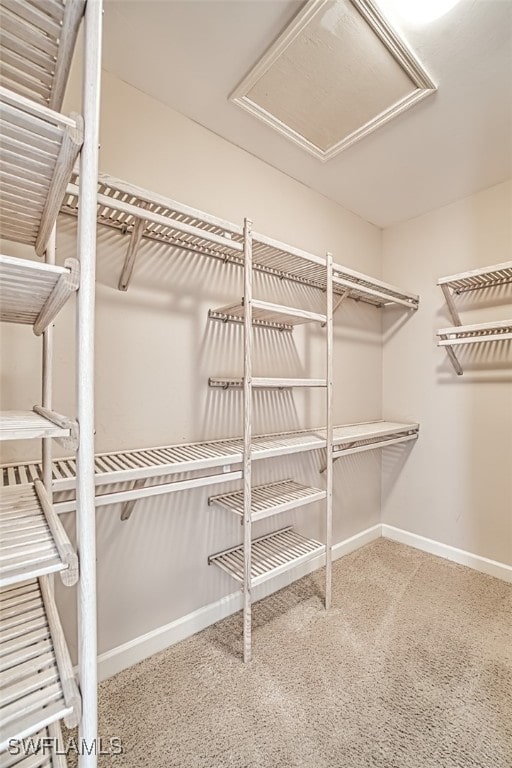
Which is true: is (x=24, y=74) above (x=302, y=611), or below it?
above

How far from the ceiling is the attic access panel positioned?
0.04 meters

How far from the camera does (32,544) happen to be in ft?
2.07

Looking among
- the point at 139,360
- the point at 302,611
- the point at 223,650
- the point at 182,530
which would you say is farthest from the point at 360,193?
the point at 223,650

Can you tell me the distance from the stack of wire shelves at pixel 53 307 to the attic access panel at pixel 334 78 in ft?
2.78

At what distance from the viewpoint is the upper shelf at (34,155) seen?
541 millimetres

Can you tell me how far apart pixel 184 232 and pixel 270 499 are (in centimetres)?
118

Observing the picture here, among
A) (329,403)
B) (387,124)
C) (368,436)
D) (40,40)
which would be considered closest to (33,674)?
(40,40)

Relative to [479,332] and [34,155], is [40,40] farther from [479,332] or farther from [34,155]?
[479,332]

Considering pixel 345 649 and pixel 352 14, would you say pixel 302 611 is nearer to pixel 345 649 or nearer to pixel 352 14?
pixel 345 649

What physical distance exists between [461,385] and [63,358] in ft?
7.09

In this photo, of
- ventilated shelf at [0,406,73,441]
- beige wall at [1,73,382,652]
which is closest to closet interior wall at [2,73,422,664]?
beige wall at [1,73,382,652]

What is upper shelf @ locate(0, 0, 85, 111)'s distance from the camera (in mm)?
561

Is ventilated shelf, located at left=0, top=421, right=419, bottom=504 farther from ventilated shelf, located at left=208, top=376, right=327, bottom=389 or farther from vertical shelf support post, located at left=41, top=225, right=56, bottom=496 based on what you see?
ventilated shelf, located at left=208, top=376, right=327, bottom=389

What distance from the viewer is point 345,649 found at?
1445 mm
